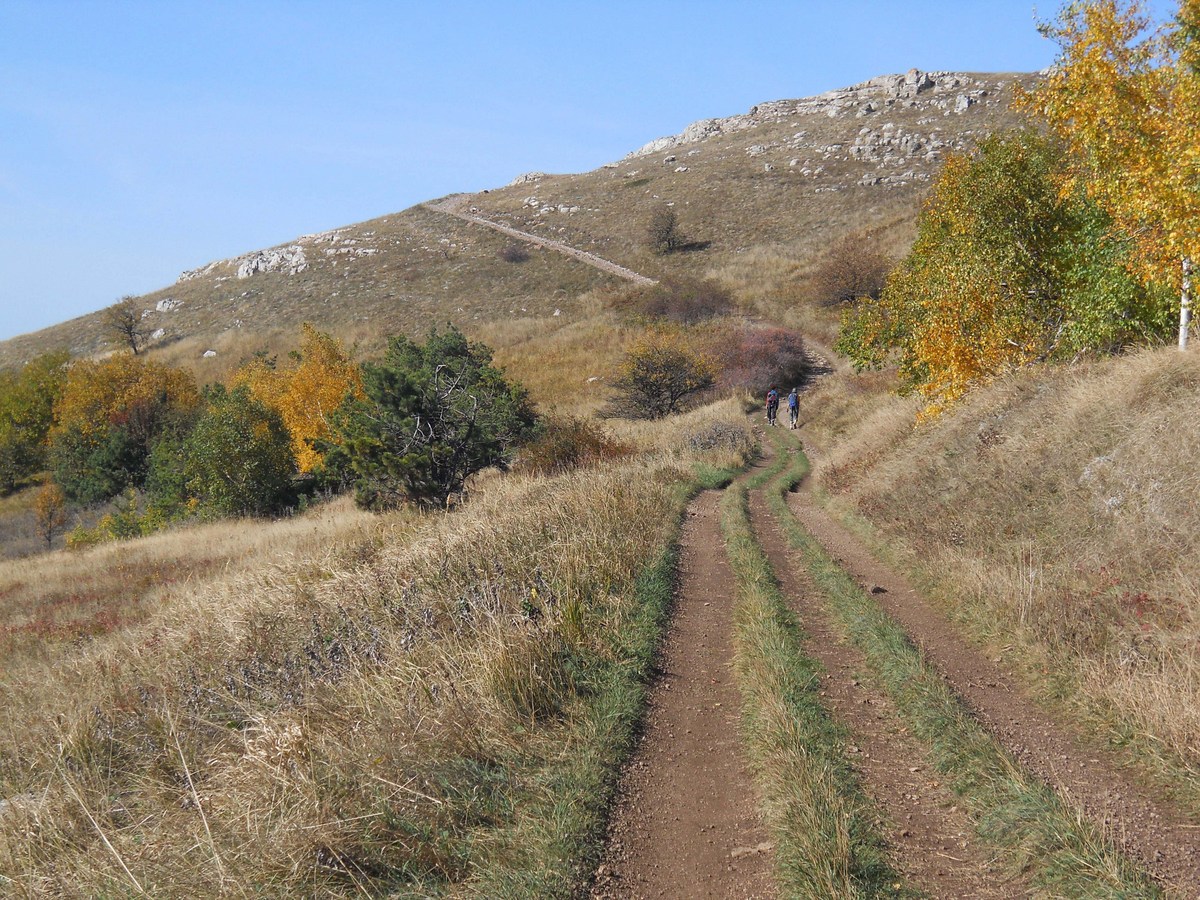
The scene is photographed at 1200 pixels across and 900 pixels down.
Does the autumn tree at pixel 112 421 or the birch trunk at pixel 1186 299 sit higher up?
the autumn tree at pixel 112 421

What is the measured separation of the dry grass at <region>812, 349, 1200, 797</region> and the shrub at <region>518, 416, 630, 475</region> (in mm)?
6718

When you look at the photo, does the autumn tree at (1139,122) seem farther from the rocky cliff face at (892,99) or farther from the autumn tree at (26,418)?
the rocky cliff face at (892,99)

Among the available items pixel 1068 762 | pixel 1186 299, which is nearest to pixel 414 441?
pixel 1068 762

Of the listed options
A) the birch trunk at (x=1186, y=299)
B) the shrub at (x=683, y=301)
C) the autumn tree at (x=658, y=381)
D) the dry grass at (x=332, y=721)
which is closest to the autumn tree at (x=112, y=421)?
the autumn tree at (x=658, y=381)

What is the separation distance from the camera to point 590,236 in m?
87.3

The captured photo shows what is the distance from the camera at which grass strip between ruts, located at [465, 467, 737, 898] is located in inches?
154

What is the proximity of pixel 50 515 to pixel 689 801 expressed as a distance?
1984 inches

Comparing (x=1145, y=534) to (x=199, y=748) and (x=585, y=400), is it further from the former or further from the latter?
(x=585, y=400)

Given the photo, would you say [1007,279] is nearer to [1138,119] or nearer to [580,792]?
[1138,119]

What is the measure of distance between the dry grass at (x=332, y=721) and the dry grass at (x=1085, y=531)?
3680 millimetres

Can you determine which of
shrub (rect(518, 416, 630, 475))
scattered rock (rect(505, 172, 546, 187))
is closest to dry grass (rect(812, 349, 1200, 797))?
shrub (rect(518, 416, 630, 475))

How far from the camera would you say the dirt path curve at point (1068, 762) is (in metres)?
3.91

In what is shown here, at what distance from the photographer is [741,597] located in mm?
8734

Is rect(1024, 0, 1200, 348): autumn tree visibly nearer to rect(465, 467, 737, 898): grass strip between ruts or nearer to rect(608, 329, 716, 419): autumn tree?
rect(465, 467, 737, 898): grass strip between ruts
